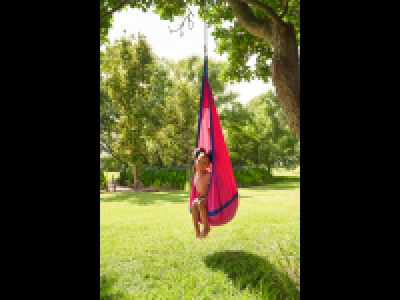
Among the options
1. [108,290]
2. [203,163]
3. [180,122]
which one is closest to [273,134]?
[180,122]

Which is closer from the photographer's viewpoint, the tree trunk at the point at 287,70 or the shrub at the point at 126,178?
the tree trunk at the point at 287,70

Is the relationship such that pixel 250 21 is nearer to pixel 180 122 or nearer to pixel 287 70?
pixel 287 70

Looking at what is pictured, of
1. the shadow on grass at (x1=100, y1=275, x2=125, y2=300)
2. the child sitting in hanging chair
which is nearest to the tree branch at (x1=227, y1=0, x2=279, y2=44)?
the child sitting in hanging chair

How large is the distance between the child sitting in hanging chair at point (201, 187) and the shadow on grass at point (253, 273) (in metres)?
0.68

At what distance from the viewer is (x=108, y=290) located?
Result: 2684 mm

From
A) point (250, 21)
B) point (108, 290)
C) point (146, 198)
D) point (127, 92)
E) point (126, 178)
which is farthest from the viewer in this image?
point (126, 178)

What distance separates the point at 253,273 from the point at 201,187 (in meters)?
1.25

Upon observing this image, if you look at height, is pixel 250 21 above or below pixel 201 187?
above

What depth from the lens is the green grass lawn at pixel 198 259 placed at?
268 cm

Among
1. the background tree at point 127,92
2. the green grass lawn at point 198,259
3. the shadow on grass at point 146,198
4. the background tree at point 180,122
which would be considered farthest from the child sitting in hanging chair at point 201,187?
the background tree at point 180,122

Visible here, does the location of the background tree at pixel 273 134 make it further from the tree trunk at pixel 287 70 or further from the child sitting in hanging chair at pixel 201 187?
the child sitting in hanging chair at pixel 201 187

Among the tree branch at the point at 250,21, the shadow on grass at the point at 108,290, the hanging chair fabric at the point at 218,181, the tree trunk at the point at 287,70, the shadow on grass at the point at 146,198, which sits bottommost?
the shadow on grass at the point at 146,198

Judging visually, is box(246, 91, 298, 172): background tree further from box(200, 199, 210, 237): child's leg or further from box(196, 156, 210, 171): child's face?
box(200, 199, 210, 237): child's leg
